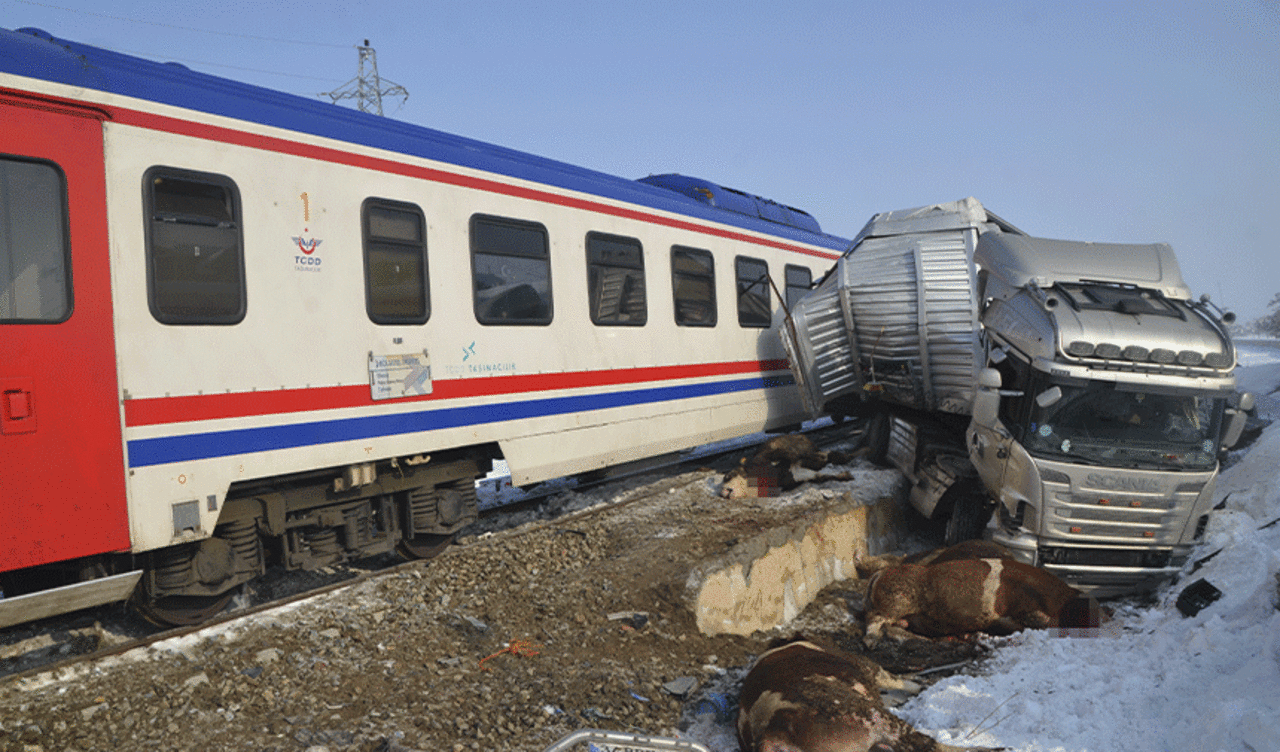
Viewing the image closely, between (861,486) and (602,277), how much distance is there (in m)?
4.15

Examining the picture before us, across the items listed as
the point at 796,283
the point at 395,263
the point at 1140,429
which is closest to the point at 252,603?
the point at 395,263

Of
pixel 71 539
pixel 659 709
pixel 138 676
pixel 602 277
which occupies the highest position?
pixel 602 277

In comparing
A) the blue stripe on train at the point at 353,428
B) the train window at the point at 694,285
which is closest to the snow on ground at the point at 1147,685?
the blue stripe on train at the point at 353,428

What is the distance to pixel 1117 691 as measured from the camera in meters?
4.85

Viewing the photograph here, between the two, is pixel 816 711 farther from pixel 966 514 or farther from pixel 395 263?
pixel 966 514

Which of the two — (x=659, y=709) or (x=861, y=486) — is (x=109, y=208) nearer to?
(x=659, y=709)

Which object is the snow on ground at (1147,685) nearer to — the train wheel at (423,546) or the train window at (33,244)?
the train wheel at (423,546)

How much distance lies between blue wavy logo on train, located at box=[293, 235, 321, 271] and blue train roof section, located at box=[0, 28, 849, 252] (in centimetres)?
85

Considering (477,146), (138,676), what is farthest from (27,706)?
(477,146)

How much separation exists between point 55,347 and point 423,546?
346 centimetres

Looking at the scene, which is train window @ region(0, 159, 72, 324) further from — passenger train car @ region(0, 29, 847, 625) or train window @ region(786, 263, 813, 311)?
train window @ region(786, 263, 813, 311)

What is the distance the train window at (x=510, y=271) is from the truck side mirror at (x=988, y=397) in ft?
14.2

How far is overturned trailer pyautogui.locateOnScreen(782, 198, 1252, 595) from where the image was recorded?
22.6 ft

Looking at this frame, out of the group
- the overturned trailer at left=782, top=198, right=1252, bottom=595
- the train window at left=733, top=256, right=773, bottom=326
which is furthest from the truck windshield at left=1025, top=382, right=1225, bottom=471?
the train window at left=733, top=256, right=773, bottom=326
